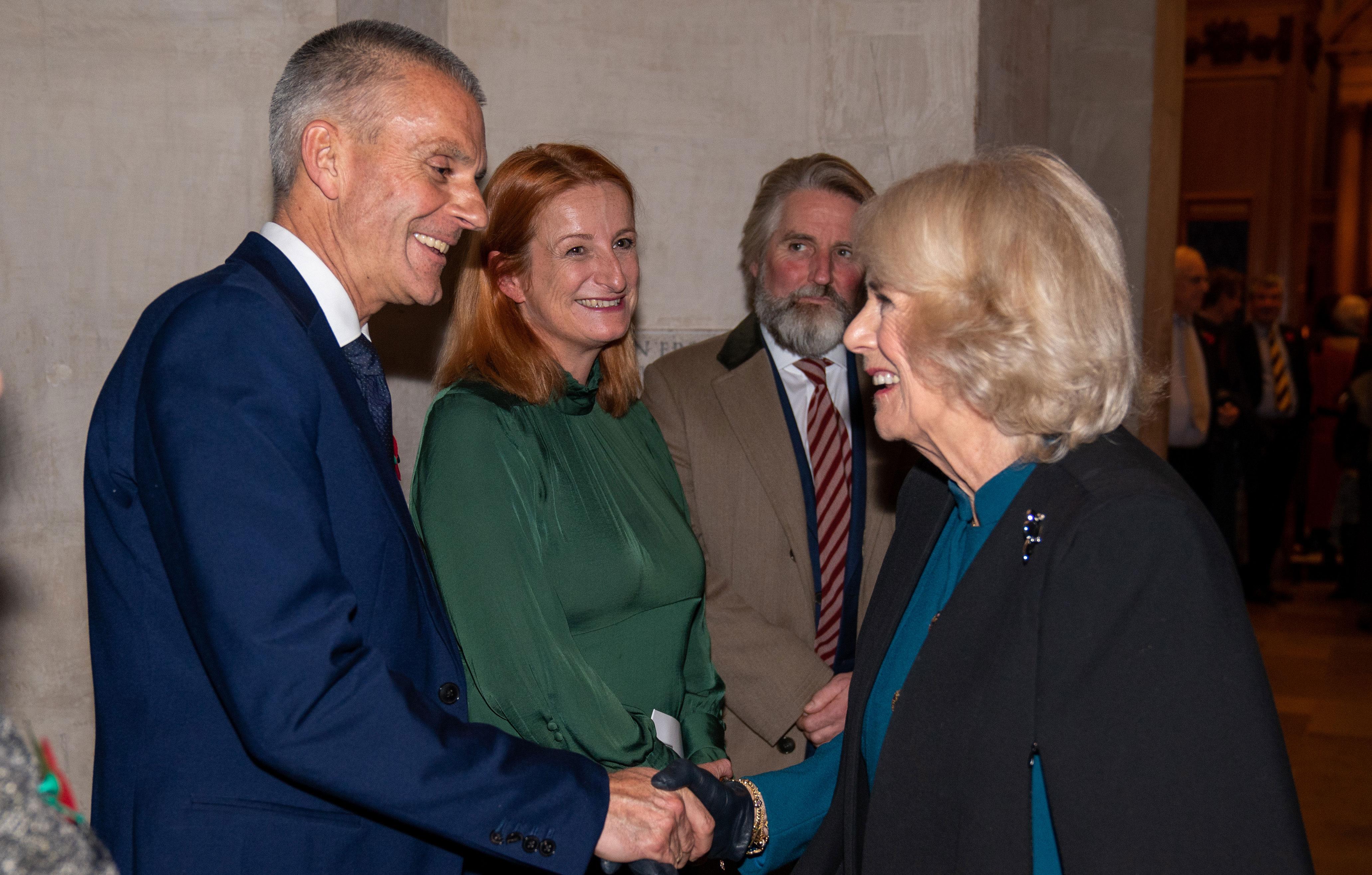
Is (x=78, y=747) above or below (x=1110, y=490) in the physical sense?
below

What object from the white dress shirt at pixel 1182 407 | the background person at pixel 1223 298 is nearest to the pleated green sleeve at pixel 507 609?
the white dress shirt at pixel 1182 407

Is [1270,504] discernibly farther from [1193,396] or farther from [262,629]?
[262,629]

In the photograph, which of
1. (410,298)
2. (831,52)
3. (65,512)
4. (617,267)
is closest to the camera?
(410,298)

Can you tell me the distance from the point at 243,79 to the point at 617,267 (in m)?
1.12

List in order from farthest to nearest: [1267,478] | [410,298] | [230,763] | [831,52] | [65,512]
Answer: [1267,478] < [831,52] < [65,512] < [410,298] < [230,763]

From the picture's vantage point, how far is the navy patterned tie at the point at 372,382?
167 cm

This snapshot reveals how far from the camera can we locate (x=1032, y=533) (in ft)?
4.54

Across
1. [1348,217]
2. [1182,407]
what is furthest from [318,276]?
[1348,217]

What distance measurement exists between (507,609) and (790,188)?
5.18 feet

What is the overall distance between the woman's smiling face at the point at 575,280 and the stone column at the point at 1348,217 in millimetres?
17235

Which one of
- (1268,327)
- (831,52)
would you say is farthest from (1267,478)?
(831,52)

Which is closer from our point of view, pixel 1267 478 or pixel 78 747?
pixel 78 747

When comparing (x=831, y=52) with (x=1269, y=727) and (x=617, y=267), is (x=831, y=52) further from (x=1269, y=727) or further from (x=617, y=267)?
(x=1269, y=727)

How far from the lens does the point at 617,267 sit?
7.40 ft
